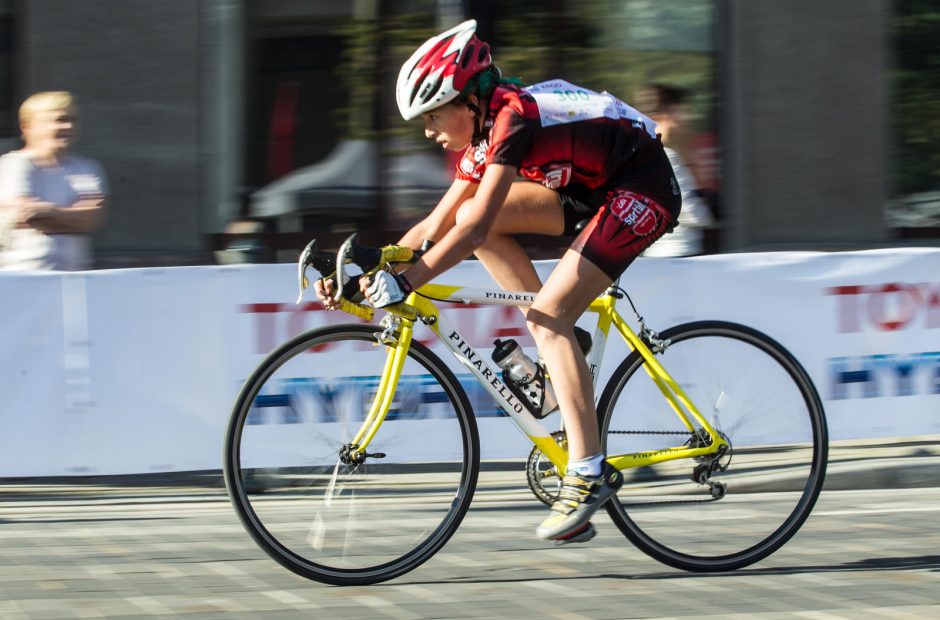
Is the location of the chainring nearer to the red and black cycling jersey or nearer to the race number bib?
the red and black cycling jersey

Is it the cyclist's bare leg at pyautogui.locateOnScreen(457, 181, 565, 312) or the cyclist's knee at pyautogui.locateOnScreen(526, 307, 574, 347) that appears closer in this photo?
the cyclist's knee at pyautogui.locateOnScreen(526, 307, 574, 347)

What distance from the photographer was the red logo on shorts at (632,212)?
197 inches

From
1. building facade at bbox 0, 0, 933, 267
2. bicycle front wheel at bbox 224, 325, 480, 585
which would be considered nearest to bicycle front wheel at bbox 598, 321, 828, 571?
bicycle front wheel at bbox 224, 325, 480, 585

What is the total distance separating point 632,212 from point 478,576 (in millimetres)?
1403

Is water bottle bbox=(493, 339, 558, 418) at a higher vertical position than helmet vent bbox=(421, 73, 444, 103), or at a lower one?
lower

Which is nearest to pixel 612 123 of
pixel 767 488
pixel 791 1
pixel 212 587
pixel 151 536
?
pixel 767 488

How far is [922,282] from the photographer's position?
740 cm

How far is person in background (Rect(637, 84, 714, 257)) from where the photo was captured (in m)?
8.10

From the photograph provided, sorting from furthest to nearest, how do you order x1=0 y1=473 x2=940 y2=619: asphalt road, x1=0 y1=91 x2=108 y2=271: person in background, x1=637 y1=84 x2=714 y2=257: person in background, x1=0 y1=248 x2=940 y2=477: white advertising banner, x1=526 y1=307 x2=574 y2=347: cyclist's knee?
x1=637 y1=84 x2=714 y2=257: person in background → x1=0 y1=91 x2=108 y2=271: person in background → x1=0 y1=248 x2=940 y2=477: white advertising banner → x1=526 y1=307 x2=574 y2=347: cyclist's knee → x1=0 y1=473 x2=940 y2=619: asphalt road

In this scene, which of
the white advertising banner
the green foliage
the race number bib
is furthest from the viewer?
the green foliage

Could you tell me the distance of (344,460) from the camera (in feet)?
16.1

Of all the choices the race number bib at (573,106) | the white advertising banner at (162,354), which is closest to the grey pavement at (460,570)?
the white advertising banner at (162,354)

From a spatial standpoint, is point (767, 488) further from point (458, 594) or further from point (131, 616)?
point (131, 616)

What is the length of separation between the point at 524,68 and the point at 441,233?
182 inches
